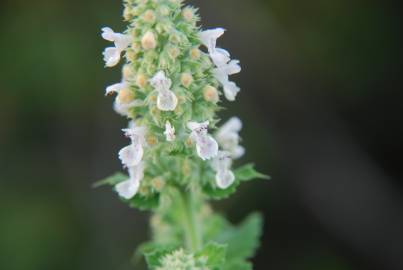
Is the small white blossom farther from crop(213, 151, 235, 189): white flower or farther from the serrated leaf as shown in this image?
the serrated leaf

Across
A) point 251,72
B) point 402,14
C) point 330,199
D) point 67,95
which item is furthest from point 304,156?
point 67,95

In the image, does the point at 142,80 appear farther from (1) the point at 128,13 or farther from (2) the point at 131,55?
(1) the point at 128,13

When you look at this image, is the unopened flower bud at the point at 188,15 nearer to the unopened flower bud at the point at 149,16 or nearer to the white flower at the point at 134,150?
the unopened flower bud at the point at 149,16

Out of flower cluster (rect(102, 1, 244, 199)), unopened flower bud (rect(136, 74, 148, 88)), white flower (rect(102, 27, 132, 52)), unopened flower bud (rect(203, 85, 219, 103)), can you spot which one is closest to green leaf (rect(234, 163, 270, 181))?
flower cluster (rect(102, 1, 244, 199))

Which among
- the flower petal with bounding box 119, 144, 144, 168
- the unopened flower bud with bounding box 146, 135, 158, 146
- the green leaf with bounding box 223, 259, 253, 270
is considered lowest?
the green leaf with bounding box 223, 259, 253, 270

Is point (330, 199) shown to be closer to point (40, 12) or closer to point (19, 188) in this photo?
point (19, 188)

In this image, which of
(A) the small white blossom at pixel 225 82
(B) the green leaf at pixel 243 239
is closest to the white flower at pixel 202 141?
(A) the small white blossom at pixel 225 82
